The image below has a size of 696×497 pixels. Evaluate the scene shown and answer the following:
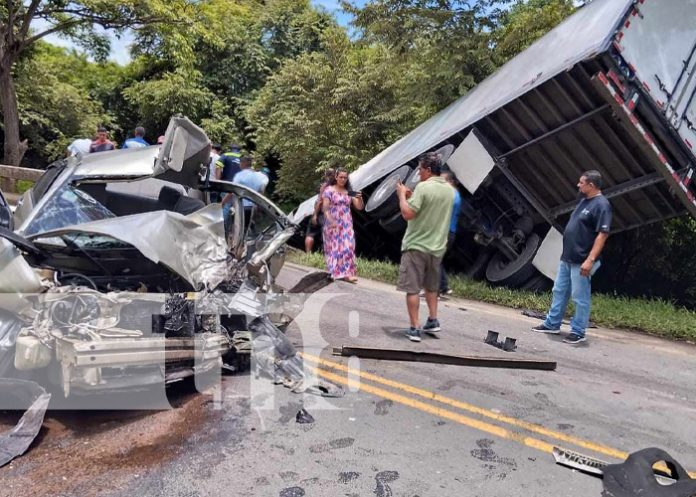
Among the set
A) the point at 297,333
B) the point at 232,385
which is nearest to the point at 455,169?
the point at 297,333

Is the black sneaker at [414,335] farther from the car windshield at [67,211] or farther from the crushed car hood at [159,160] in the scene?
the car windshield at [67,211]

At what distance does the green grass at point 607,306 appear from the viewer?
20.5ft

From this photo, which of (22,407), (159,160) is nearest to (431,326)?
(159,160)

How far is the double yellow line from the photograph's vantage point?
3334 mm

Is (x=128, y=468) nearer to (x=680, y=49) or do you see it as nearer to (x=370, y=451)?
(x=370, y=451)

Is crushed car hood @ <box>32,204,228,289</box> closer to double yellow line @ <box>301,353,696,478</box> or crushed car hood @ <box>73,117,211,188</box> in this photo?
crushed car hood @ <box>73,117,211,188</box>

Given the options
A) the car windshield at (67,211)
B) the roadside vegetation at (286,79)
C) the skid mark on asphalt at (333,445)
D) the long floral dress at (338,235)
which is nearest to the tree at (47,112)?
the roadside vegetation at (286,79)

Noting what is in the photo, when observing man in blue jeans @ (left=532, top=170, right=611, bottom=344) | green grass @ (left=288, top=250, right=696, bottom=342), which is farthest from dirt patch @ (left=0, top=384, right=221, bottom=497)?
green grass @ (left=288, top=250, right=696, bottom=342)

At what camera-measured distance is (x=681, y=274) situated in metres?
8.62

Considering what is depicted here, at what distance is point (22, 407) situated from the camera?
3332 millimetres

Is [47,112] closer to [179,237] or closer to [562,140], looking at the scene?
[562,140]

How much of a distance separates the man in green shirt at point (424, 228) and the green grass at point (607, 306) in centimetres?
239

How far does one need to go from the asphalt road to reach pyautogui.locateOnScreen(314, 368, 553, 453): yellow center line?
0.01 m

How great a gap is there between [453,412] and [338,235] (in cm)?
373
